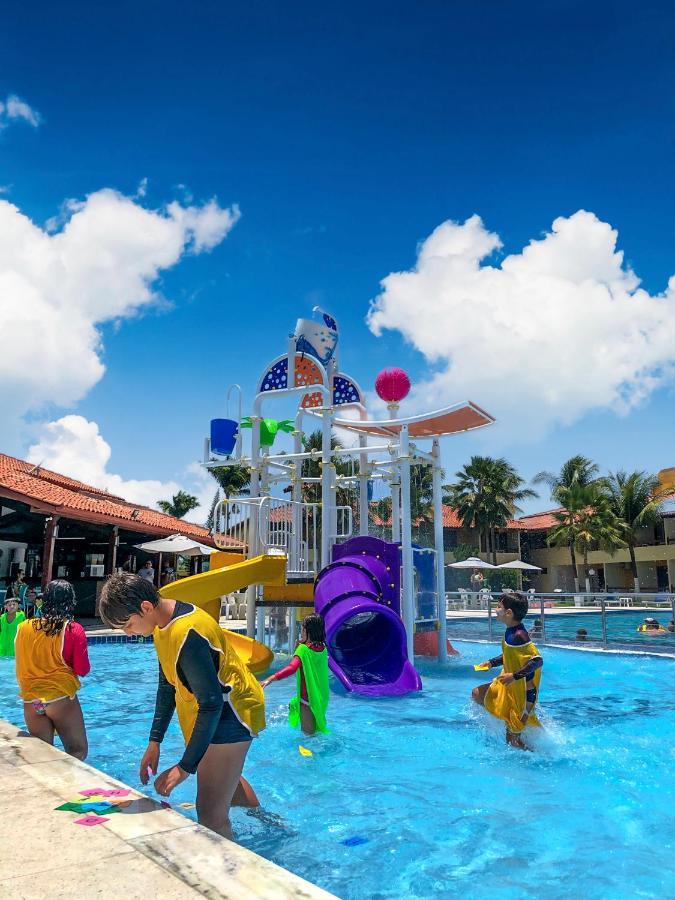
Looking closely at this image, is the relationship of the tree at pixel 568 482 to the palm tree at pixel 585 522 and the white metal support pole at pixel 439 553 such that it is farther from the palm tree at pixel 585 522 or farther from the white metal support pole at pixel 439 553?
the white metal support pole at pixel 439 553

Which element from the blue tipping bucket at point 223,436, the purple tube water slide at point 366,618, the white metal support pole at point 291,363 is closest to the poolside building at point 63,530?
the blue tipping bucket at point 223,436

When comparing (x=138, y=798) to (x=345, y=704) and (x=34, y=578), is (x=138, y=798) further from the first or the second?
(x=34, y=578)

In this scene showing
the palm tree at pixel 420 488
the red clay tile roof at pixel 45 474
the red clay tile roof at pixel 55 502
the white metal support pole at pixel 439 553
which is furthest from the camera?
the red clay tile roof at pixel 45 474

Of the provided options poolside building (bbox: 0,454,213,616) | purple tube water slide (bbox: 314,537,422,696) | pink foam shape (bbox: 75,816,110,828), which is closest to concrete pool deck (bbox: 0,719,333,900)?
pink foam shape (bbox: 75,816,110,828)

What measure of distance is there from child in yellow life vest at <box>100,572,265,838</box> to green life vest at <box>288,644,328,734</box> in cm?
298

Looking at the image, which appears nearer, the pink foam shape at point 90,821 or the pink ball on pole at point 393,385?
the pink foam shape at point 90,821

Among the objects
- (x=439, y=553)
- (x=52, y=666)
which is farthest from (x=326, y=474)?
(x=52, y=666)

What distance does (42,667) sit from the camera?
4852 millimetres

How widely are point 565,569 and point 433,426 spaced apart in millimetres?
39873

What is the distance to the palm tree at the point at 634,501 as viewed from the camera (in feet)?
141

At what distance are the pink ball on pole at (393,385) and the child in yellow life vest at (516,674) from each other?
7020 millimetres

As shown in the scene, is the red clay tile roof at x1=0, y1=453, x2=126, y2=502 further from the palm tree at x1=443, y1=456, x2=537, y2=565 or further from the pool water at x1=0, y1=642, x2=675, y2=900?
the palm tree at x1=443, y1=456, x2=537, y2=565

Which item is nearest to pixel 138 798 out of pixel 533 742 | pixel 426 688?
pixel 533 742

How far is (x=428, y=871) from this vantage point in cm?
405
